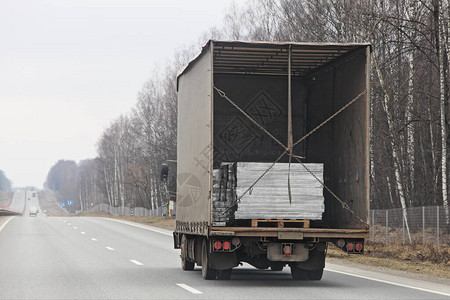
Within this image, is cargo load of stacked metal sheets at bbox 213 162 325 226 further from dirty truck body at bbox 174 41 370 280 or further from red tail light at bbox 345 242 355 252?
red tail light at bbox 345 242 355 252

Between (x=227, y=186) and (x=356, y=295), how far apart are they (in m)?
2.99

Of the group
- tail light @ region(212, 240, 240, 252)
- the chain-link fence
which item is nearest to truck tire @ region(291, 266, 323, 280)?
tail light @ region(212, 240, 240, 252)

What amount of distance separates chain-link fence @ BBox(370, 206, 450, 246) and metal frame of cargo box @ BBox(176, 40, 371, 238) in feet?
30.2

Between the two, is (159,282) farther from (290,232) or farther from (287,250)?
(290,232)

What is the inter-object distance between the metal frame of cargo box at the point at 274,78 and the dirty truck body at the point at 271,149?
2 cm

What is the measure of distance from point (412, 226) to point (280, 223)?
44.0 feet

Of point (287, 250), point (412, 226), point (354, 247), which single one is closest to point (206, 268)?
point (287, 250)

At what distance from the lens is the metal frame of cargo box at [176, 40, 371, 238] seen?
13.1 metres

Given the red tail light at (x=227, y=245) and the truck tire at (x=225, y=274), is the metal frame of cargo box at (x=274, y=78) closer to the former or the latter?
the red tail light at (x=227, y=245)

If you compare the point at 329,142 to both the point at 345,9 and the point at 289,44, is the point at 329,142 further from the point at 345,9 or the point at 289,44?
the point at 345,9

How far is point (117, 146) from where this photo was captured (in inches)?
4114

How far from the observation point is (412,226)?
1013 inches

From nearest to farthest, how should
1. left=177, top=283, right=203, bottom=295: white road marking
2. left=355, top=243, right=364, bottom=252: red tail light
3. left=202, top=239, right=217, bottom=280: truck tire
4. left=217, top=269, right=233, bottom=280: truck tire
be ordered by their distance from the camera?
1. left=177, top=283, right=203, bottom=295: white road marking
2. left=355, top=243, right=364, bottom=252: red tail light
3. left=202, top=239, right=217, bottom=280: truck tire
4. left=217, top=269, right=233, bottom=280: truck tire

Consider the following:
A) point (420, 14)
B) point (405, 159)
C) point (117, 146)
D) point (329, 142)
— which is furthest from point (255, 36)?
point (117, 146)
